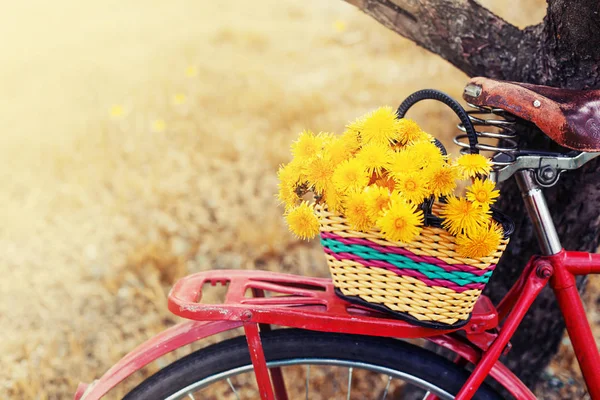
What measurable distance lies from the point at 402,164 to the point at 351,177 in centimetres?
10

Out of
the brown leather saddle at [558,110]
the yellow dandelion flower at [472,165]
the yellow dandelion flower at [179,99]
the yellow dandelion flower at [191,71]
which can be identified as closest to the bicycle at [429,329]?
the brown leather saddle at [558,110]

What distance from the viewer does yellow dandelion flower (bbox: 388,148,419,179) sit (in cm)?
106

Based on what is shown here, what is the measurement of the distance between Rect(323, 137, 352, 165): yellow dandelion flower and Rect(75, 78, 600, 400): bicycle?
0.91 ft

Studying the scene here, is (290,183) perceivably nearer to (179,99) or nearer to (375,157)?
(375,157)

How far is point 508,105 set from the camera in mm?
1206

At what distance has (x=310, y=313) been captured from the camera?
1204 millimetres

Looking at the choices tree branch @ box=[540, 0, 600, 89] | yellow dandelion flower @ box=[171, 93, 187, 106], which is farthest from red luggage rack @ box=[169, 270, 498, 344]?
yellow dandelion flower @ box=[171, 93, 187, 106]

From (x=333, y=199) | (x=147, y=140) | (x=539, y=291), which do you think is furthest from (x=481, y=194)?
(x=147, y=140)

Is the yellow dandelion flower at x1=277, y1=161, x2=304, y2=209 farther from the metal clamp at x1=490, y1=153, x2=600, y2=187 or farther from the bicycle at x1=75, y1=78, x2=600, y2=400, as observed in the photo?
the metal clamp at x1=490, y1=153, x2=600, y2=187

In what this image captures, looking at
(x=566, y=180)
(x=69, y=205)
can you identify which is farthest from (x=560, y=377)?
(x=69, y=205)

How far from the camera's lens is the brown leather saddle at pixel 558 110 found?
119 centimetres

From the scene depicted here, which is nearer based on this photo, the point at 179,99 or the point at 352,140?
the point at 352,140

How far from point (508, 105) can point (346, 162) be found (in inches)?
15.3

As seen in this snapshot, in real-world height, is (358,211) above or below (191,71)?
below
